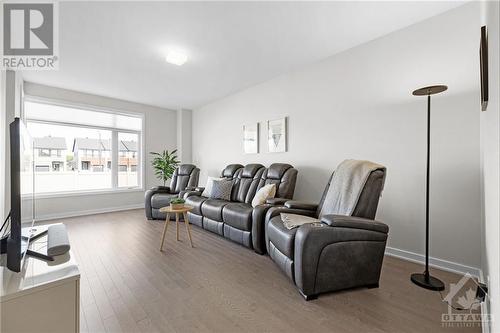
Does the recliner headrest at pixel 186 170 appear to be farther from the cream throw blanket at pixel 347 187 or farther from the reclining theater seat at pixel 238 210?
the cream throw blanket at pixel 347 187

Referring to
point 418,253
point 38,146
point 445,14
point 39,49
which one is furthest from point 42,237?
point 445,14

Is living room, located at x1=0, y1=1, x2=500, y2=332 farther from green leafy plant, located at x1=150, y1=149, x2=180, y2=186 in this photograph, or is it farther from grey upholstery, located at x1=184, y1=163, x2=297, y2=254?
A: green leafy plant, located at x1=150, y1=149, x2=180, y2=186

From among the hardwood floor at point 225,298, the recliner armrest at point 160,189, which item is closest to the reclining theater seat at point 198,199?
the recliner armrest at point 160,189

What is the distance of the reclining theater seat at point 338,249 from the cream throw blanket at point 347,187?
5cm

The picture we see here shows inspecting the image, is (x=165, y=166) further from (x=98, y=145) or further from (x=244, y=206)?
(x=244, y=206)

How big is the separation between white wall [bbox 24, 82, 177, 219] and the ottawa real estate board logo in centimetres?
110

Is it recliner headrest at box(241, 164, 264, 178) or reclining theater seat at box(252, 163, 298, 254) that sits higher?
recliner headrest at box(241, 164, 264, 178)

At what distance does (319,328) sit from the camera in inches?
55.3

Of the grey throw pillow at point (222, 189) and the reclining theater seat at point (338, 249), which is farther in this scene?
the grey throw pillow at point (222, 189)

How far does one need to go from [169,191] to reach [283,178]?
2.61m

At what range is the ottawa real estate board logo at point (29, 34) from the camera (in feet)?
7.17

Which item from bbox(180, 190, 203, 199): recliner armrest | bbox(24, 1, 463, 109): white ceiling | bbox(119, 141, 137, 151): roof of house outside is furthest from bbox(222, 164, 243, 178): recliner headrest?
bbox(119, 141, 137, 151): roof of house outside

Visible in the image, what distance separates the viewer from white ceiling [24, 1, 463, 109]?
2.18 metres

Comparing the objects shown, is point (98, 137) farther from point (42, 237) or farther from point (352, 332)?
point (352, 332)
